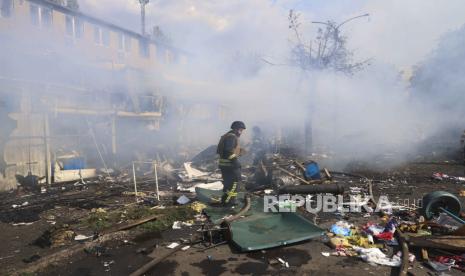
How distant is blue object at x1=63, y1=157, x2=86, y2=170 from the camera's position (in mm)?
9945

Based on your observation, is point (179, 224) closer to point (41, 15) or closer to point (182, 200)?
point (182, 200)

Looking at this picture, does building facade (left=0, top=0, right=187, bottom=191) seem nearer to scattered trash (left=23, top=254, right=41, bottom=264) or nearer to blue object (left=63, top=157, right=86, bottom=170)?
blue object (left=63, top=157, right=86, bottom=170)

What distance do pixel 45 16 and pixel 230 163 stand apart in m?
18.8

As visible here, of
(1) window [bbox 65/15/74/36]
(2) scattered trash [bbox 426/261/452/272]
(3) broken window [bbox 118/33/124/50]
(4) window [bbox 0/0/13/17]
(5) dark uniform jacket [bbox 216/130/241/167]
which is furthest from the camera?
(3) broken window [bbox 118/33/124/50]

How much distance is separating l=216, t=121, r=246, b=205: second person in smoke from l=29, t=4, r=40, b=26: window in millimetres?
17727

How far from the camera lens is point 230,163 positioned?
6.73m

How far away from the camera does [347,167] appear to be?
38.2 ft

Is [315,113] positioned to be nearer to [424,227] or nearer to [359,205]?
[359,205]

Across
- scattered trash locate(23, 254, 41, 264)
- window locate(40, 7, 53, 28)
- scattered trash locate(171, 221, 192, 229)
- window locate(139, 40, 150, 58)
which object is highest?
window locate(40, 7, 53, 28)

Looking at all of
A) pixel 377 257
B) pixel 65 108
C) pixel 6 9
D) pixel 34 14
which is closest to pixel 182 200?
pixel 377 257

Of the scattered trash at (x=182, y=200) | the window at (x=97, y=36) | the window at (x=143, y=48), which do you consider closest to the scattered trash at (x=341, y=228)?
the scattered trash at (x=182, y=200)

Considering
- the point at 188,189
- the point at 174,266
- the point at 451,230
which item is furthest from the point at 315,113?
the point at 174,266

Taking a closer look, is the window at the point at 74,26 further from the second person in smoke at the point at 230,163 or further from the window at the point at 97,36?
the second person in smoke at the point at 230,163

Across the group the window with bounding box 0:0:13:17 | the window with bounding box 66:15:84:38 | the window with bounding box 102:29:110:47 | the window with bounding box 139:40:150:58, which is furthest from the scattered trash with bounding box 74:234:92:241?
the window with bounding box 102:29:110:47
